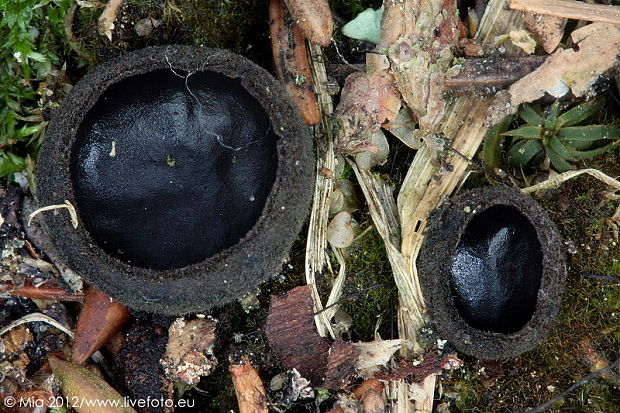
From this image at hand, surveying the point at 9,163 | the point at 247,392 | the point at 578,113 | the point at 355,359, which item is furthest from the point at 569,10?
the point at 9,163

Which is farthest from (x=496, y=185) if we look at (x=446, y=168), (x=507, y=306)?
(x=507, y=306)

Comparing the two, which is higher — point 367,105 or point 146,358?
point 367,105

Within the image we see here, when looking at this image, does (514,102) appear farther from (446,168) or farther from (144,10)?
(144,10)

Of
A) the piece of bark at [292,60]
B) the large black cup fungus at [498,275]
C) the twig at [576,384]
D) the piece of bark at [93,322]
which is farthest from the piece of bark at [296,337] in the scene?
the twig at [576,384]

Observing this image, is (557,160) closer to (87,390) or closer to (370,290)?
(370,290)

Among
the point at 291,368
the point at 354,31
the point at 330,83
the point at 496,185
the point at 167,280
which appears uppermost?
the point at 354,31

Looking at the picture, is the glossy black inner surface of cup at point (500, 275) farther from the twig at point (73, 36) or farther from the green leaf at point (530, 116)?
the twig at point (73, 36)
